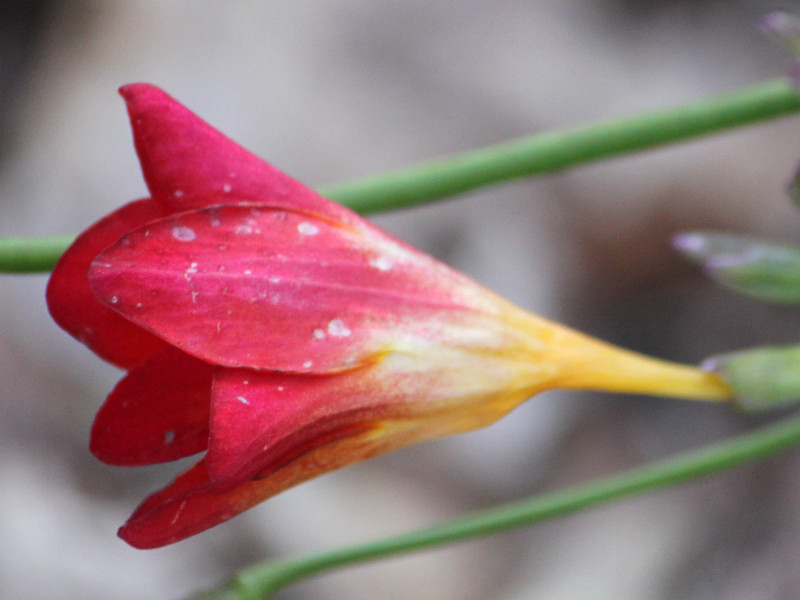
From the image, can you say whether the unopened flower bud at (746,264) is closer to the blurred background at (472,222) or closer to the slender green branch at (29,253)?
the slender green branch at (29,253)

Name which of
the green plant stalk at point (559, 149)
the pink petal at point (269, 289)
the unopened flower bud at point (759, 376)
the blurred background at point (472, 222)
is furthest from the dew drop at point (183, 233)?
the blurred background at point (472, 222)

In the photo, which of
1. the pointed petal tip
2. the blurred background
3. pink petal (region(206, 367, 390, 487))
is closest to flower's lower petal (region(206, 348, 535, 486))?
pink petal (region(206, 367, 390, 487))

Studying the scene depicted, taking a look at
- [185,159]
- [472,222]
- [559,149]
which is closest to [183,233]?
[185,159]

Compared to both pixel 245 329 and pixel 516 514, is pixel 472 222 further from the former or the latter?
pixel 245 329

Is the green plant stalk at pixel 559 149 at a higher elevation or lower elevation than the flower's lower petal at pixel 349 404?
higher

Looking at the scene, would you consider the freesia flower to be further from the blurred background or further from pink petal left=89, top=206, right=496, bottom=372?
the blurred background

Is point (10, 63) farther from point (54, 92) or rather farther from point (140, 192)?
point (140, 192)

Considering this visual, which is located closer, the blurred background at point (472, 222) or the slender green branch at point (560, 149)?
the slender green branch at point (560, 149)
